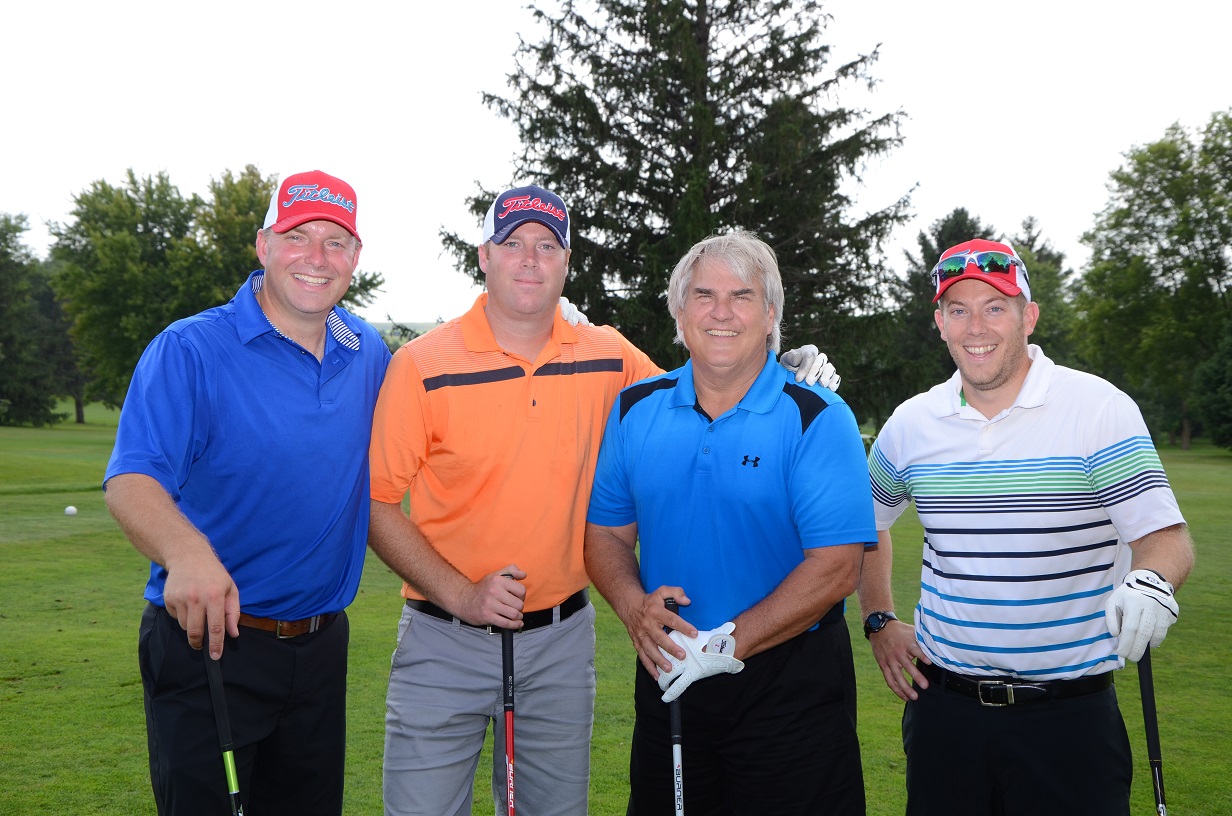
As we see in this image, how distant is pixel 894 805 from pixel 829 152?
2068 centimetres

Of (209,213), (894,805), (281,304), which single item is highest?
(209,213)

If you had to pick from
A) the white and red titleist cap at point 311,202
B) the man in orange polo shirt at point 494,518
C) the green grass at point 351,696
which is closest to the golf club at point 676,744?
the man in orange polo shirt at point 494,518

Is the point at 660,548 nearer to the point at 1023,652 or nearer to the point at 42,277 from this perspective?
the point at 1023,652

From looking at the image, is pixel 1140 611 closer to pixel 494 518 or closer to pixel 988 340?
pixel 988 340

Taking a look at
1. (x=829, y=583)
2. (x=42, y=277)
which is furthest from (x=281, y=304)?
(x=42, y=277)

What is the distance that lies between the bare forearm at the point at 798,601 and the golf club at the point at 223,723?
1452 mm

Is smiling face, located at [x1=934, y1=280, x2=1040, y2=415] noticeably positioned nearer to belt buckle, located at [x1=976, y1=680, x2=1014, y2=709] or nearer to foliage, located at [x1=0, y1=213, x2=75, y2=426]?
belt buckle, located at [x1=976, y1=680, x2=1014, y2=709]

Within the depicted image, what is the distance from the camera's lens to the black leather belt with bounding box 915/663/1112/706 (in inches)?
115

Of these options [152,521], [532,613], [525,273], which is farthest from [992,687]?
[152,521]

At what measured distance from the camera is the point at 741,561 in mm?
2971

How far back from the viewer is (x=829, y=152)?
2341 cm

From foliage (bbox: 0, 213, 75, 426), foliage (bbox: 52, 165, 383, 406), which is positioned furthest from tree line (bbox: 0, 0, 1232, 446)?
foliage (bbox: 0, 213, 75, 426)

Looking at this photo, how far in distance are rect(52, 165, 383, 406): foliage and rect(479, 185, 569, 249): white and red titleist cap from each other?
39963mm

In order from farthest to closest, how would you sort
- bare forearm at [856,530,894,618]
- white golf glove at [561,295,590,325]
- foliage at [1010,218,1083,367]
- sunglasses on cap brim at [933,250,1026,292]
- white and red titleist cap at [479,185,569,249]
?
foliage at [1010,218,1083,367] → white golf glove at [561,295,590,325] → bare forearm at [856,530,894,618] → white and red titleist cap at [479,185,569,249] → sunglasses on cap brim at [933,250,1026,292]
